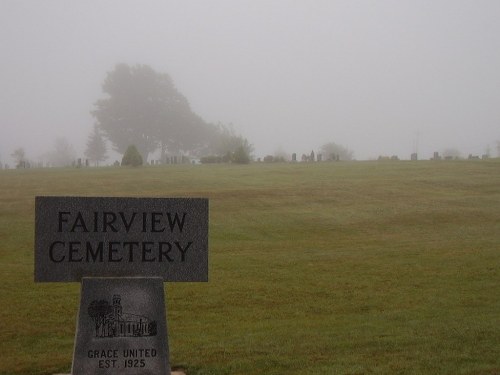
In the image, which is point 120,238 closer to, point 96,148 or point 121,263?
point 121,263

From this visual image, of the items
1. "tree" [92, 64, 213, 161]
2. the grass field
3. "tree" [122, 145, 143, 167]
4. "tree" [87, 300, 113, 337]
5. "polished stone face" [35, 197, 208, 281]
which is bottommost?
the grass field

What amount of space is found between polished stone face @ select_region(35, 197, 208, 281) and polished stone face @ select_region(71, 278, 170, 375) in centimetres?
22

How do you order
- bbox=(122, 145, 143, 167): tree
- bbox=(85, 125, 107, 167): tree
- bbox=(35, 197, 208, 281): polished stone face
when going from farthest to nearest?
bbox=(85, 125, 107, 167): tree, bbox=(122, 145, 143, 167): tree, bbox=(35, 197, 208, 281): polished stone face

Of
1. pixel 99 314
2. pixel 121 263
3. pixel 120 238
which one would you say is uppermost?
pixel 120 238

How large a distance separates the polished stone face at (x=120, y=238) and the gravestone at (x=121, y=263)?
1cm

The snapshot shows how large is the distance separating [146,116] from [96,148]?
26.1ft

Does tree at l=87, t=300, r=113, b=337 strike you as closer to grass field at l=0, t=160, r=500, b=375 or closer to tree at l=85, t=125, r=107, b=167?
grass field at l=0, t=160, r=500, b=375

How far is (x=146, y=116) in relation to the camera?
88.2 meters

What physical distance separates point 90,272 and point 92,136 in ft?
263

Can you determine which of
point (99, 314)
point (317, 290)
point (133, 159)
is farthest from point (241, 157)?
point (99, 314)

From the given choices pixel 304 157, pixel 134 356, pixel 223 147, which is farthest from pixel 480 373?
pixel 223 147

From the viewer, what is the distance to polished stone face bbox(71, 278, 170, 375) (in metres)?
7.22

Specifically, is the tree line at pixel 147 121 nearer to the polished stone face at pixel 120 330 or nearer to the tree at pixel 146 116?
the tree at pixel 146 116

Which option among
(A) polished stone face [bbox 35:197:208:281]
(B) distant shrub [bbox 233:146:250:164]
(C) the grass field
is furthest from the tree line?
(A) polished stone face [bbox 35:197:208:281]
